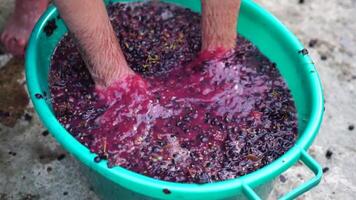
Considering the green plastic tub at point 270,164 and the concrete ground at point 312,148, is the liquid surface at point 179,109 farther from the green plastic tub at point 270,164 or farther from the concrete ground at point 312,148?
the concrete ground at point 312,148

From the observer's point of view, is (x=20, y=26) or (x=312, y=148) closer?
(x=312, y=148)

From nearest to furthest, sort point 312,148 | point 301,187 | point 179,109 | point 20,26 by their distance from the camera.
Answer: point 301,187, point 179,109, point 312,148, point 20,26

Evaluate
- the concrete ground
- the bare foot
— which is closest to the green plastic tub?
the concrete ground

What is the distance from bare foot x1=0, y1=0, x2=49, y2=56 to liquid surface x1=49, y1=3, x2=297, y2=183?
1.30 ft

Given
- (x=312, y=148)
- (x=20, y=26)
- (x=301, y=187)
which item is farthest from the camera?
(x=20, y=26)

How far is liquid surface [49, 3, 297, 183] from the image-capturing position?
4.55 ft

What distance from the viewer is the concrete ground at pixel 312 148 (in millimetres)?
1733

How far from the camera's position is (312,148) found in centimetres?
184

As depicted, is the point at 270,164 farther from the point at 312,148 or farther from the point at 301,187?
the point at 312,148

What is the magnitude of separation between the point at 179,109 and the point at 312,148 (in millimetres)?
590

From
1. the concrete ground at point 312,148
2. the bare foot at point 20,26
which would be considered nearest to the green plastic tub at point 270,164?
the concrete ground at point 312,148

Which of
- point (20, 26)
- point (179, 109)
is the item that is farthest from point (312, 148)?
point (20, 26)

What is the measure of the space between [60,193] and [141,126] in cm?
44

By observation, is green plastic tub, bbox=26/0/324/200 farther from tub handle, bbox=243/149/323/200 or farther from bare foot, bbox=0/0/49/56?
bare foot, bbox=0/0/49/56
